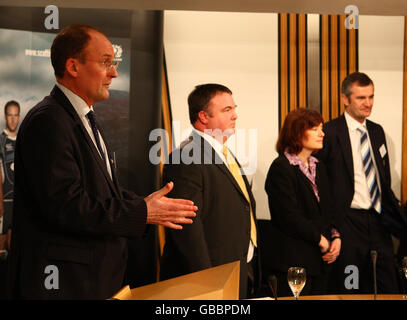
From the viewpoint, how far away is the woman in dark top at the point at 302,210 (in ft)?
11.5

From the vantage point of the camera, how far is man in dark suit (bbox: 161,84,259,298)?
287 cm

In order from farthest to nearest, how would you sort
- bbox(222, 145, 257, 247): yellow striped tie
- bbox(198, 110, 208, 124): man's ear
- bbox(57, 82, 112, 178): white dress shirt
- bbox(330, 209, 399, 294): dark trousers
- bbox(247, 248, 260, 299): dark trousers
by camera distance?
bbox(330, 209, 399, 294): dark trousers < bbox(198, 110, 208, 124): man's ear < bbox(222, 145, 257, 247): yellow striped tie < bbox(247, 248, 260, 299): dark trousers < bbox(57, 82, 112, 178): white dress shirt

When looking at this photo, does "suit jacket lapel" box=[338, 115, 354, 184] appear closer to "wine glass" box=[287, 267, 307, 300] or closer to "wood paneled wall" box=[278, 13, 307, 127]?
"wood paneled wall" box=[278, 13, 307, 127]

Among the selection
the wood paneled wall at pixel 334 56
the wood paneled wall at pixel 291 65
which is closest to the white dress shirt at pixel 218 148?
the wood paneled wall at pixel 291 65

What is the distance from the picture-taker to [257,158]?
448 cm

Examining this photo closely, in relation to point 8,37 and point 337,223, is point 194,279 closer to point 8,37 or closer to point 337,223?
point 337,223

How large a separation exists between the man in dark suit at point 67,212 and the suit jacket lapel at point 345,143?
2439mm

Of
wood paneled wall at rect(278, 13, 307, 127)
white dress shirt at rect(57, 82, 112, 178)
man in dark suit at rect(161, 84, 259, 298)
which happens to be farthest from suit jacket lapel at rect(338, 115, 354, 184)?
white dress shirt at rect(57, 82, 112, 178)

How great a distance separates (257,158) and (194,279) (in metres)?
3.49

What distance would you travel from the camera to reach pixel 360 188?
4.09 m

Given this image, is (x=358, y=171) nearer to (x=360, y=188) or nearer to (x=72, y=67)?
(x=360, y=188)

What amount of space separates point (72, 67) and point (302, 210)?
1.92 meters

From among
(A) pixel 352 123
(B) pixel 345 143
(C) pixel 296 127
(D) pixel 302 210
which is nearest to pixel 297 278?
(D) pixel 302 210

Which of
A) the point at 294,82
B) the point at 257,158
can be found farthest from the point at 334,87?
the point at 257,158
